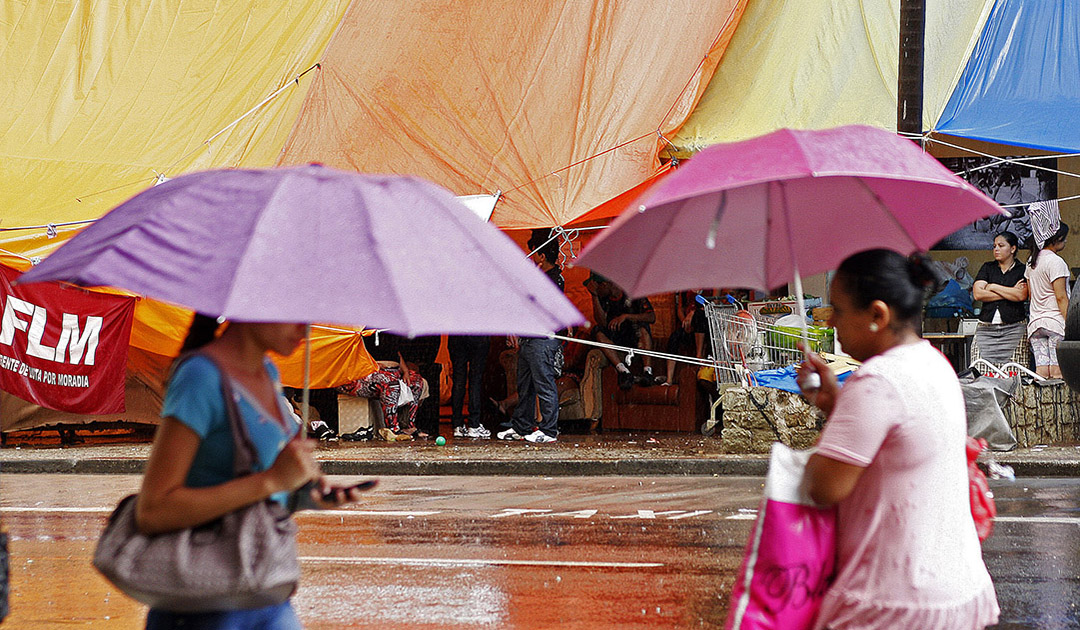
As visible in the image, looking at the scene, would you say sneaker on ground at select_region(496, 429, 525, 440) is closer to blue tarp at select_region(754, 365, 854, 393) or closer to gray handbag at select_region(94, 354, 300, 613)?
blue tarp at select_region(754, 365, 854, 393)

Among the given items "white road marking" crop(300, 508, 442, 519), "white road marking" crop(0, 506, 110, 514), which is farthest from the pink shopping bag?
"white road marking" crop(0, 506, 110, 514)

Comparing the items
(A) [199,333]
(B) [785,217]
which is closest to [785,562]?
(B) [785,217]

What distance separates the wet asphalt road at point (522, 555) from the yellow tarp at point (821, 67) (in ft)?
12.4

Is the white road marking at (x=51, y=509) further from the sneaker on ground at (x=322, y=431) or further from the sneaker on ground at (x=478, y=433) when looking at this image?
the sneaker on ground at (x=478, y=433)

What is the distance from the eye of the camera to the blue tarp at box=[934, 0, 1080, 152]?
12.5 meters

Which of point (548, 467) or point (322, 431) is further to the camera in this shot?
point (322, 431)

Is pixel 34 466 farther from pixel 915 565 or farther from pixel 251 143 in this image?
pixel 915 565

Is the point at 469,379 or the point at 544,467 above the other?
the point at 469,379

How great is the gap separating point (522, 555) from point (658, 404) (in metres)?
7.71

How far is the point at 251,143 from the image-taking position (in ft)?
46.5

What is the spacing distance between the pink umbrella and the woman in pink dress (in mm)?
677

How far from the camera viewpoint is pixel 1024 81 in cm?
1299

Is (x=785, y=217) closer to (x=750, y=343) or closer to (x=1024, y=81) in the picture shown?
(x=750, y=343)

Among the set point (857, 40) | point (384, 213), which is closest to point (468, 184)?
point (857, 40)
